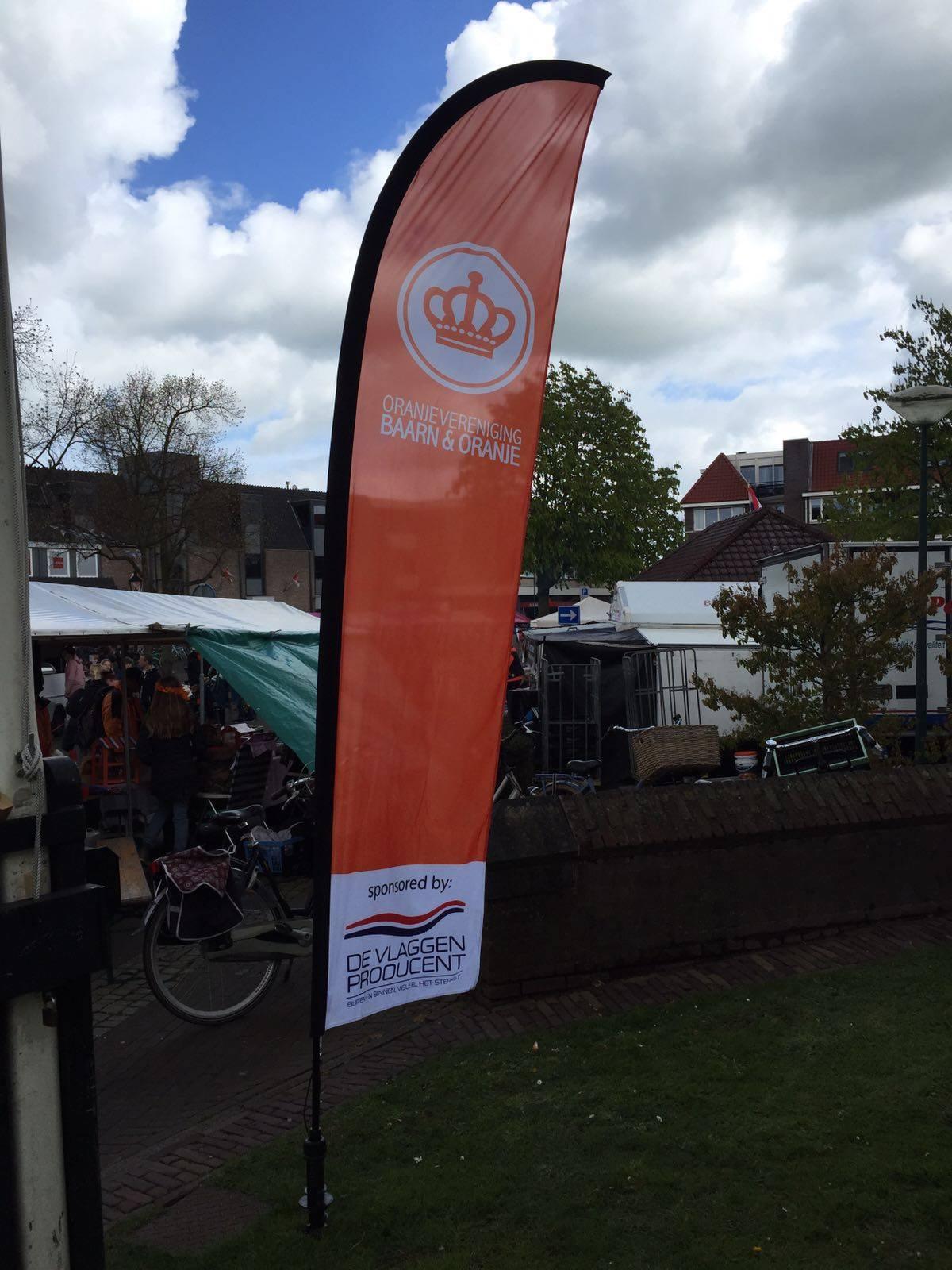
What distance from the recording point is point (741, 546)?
90.9ft

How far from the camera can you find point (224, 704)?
20.3m

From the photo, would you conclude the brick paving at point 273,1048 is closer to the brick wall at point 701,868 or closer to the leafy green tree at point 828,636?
the brick wall at point 701,868

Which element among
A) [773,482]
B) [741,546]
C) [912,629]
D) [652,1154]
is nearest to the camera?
[652,1154]

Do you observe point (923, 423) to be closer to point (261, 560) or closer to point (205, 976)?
point (205, 976)

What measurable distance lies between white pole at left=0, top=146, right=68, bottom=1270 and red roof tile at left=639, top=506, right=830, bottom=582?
2477cm

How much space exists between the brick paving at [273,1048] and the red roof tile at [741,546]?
66.6 ft

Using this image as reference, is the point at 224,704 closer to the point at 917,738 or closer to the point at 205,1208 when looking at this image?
the point at 917,738

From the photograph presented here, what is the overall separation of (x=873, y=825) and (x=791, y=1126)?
294 cm

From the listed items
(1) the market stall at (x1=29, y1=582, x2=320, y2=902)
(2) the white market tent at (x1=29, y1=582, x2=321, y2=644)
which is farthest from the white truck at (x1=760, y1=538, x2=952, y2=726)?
(1) the market stall at (x1=29, y1=582, x2=320, y2=902)

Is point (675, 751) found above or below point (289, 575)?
below

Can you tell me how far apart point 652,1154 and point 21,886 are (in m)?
2.93

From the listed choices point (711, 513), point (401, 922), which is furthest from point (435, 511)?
point (711, 513)

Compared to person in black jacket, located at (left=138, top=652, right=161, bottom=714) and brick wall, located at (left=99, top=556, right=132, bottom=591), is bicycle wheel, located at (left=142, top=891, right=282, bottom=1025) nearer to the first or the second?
person in black jacket, located at (left=138, top=652, right=161, bottom=714)

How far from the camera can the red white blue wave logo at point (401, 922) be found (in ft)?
12.4
